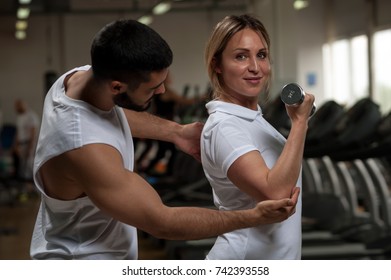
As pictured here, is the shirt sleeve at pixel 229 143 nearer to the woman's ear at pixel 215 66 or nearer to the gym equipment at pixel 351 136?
the woman's ear at pixel 215 66

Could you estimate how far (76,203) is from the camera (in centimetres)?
147

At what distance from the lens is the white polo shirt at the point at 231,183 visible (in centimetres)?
141

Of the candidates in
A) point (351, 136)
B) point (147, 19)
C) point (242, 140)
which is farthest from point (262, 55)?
point (351, 136)

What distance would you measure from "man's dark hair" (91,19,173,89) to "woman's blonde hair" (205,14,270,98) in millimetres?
153

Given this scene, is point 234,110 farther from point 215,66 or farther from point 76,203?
point 76,203

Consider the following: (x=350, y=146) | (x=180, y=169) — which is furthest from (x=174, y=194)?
(x=350, y=146)

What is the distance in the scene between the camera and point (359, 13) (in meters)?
8.98

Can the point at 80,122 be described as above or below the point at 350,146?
above

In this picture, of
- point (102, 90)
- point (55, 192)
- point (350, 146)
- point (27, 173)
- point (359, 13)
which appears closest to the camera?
point (102, 90)

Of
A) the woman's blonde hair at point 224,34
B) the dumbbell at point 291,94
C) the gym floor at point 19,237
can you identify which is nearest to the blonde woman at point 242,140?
the woman's blonde hair at point 224,34

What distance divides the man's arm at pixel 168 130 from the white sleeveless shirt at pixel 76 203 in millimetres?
183

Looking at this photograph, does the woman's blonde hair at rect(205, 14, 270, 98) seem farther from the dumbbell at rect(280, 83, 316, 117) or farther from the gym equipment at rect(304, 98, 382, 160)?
the gym equipment at rect(304, 98, 382, 160)
